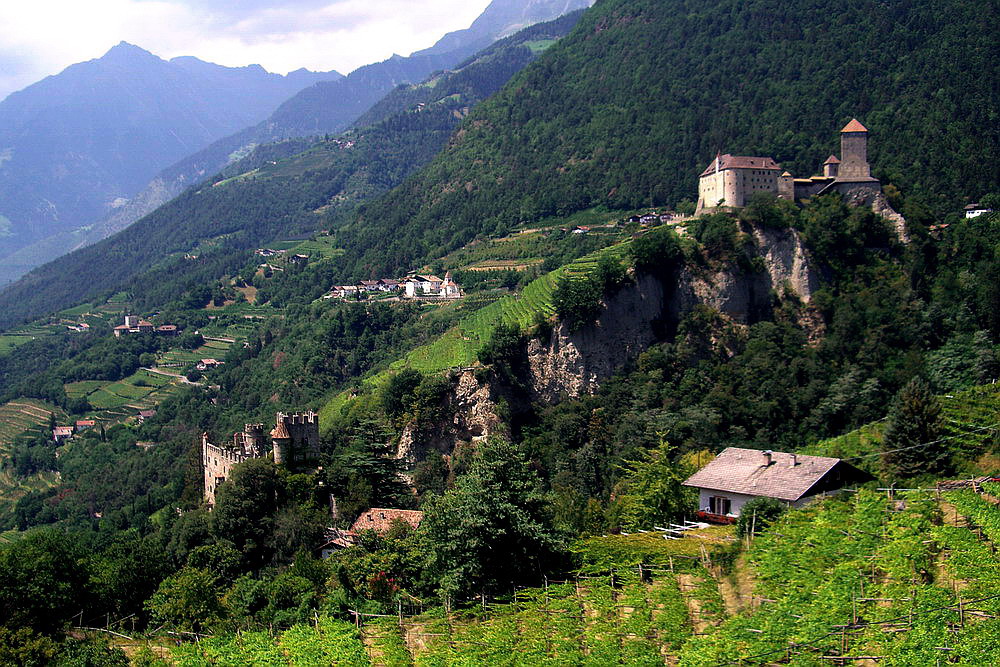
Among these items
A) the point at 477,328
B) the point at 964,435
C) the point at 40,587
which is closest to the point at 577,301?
the point at 477,328

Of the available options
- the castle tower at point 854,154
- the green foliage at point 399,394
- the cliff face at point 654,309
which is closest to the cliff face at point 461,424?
the green foliage at point 399,394

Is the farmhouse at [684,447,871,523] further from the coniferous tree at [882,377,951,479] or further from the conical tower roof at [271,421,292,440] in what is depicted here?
the conical tower roof at [271,421,292,440]

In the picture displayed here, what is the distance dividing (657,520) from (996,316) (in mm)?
36182

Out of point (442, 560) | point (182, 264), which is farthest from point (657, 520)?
point (182, 264)

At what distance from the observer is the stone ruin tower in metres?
44.3

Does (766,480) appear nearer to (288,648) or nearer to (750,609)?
(750,609)

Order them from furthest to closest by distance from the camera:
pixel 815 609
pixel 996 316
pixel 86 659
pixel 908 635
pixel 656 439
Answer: pixel 996 316 < pixel 656 439 < pixel 86 659 < pixel 815 609 < pixel 908 635

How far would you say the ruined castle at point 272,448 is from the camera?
44.4m

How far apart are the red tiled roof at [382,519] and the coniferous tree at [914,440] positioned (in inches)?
726

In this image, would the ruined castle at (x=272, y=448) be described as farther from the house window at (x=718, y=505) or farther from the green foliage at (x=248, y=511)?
the house window at (x=718, y=505)

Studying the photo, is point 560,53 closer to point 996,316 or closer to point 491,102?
point 491,102

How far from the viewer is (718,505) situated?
1291 inches

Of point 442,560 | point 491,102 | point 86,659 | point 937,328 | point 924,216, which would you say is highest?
point 491,102

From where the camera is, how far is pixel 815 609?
65.2 feet
